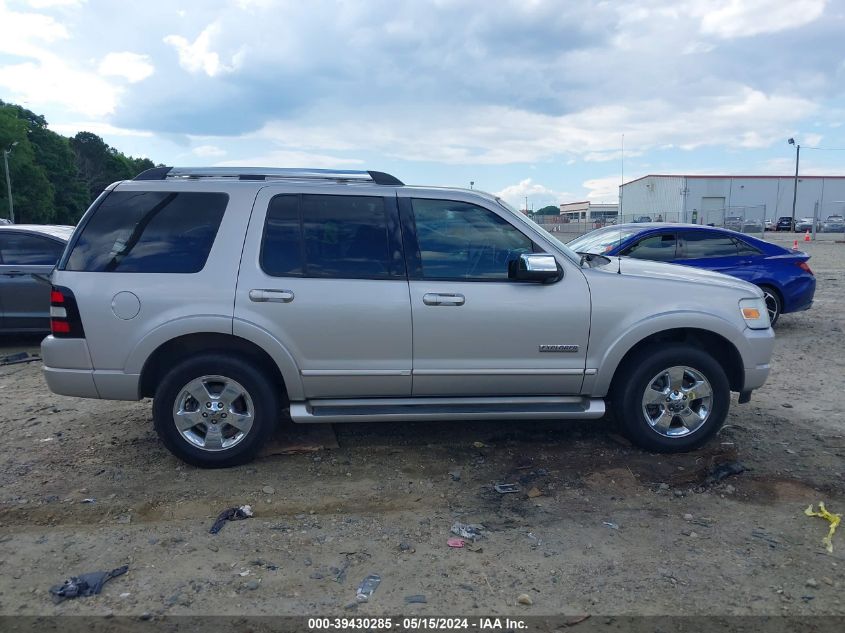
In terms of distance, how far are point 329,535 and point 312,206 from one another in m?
2.18

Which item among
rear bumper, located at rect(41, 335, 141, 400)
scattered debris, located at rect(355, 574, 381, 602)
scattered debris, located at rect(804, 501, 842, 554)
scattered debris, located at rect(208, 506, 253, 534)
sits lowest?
scattered debris, located at rect(804, 501, 842, 554)

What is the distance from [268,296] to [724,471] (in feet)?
11.0

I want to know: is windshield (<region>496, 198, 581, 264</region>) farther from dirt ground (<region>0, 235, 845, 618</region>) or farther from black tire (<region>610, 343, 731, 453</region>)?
dirt ground (<region>0, 235, 845, 618</region>)

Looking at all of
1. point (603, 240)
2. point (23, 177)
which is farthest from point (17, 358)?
point (23, 177)

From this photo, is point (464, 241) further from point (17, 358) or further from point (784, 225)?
point (784, 225)

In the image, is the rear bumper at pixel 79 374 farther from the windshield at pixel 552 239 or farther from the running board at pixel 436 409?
the windshield at pixel 552 239

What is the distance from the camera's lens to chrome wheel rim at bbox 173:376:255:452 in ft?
14.5

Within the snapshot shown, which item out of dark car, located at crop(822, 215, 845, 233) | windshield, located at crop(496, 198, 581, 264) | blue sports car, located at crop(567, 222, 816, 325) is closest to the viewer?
windshield, located at crop(496, 198, 581, 264)

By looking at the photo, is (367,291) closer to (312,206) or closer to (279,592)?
(312,206)

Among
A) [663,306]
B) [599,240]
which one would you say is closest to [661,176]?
[599,240]

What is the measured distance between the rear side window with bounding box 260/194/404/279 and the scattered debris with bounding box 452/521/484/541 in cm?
170

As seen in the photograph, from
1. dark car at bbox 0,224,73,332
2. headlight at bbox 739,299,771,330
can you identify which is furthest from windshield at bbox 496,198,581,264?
dark car at bbox 0,224,73,332

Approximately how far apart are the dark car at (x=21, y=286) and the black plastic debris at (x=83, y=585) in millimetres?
5865

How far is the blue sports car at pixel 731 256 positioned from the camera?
357 inches
